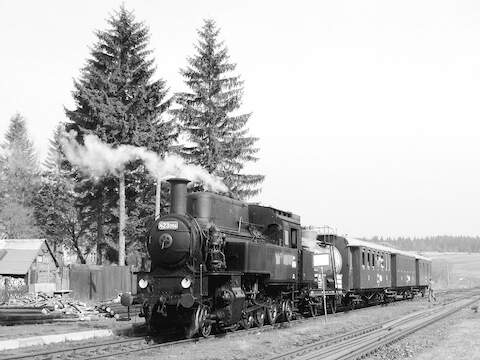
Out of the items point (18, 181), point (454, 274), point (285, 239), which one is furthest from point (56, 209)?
point (454, 274)

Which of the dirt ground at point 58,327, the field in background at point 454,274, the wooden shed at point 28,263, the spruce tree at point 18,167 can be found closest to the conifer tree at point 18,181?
the spruce tree at point 18,167

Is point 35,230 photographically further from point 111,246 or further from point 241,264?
point 241,264

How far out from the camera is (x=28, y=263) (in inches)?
1390

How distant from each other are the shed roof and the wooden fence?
7.10 metres

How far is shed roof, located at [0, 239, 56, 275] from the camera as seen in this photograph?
3497 centimetres

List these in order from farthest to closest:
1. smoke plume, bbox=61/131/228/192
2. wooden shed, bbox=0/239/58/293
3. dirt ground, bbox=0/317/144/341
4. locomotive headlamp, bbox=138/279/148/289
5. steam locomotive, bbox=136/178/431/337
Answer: wooden shed, bbox=0/239/58/293, smoke plume, bbox=61/131/228/192, dirt ground, bbox=0/317/144/341, locomotive headlamp, bbox=138/279/148/289, steam locomotive, bbox=136/178/431/337

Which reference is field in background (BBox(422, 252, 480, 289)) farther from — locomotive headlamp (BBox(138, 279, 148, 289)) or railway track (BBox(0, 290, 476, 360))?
locomotive headlamp (BBox(138, 279, 148, 289))

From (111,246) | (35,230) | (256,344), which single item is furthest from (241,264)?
(35,230)

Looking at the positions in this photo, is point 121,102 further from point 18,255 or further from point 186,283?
point 186,283

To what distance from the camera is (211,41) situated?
112 ft

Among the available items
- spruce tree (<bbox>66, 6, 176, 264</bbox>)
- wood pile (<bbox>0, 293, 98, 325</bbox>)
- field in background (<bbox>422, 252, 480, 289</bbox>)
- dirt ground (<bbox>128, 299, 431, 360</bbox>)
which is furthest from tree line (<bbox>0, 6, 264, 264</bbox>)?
field in background (<bbox>422, 252, 480, 289</bbox>)

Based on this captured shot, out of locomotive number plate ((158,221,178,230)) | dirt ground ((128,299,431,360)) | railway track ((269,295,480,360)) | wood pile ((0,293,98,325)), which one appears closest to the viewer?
railway track ((269,295,480,360))

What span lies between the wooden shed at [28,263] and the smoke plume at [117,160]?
815cm

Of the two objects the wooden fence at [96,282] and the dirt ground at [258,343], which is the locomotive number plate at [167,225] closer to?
the dirt ground at [258,343]
